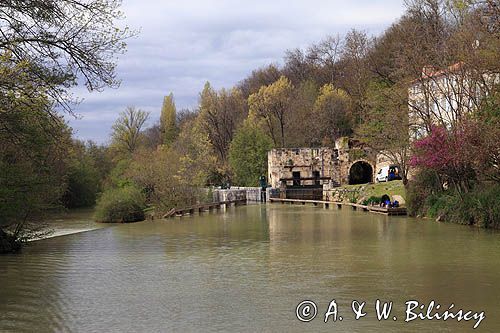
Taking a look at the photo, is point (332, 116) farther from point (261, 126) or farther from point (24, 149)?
point (24, 149)

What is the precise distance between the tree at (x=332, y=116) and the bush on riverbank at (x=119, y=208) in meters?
25.2

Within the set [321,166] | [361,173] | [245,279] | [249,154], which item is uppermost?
[249,154]

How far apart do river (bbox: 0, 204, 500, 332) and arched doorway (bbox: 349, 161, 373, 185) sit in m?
28.5

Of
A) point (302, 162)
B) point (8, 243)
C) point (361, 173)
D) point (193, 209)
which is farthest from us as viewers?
point (361, 173)

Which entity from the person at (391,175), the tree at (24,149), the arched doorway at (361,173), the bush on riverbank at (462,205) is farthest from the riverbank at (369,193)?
the tree at (24,149)

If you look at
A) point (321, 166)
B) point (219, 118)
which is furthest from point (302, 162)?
point (219, 118)

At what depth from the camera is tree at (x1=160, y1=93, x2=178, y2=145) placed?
2911 inches

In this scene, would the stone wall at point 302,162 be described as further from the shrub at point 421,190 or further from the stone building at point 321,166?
the shrub at point 421,190

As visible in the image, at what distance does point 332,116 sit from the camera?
55.8 meters

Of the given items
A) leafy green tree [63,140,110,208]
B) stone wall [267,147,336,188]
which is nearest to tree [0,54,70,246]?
leafy green tree [63,140,110,208]

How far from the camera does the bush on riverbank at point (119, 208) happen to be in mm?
33062

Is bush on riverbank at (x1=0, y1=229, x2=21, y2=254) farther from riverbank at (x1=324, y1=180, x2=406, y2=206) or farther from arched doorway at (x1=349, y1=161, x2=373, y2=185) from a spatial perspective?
arched doorway at (x1=349, y1=161, x2=373, y2=185)

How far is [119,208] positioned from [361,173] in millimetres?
25665

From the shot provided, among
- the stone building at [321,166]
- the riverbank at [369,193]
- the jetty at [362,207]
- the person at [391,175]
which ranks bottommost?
the jetty at [362,207]
